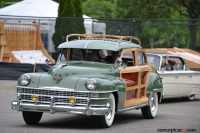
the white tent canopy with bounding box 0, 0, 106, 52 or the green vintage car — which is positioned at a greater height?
Result: the white tent canopy with bounding box 0, 0, 106, 52

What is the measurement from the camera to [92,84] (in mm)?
12742

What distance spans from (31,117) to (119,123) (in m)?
1.89

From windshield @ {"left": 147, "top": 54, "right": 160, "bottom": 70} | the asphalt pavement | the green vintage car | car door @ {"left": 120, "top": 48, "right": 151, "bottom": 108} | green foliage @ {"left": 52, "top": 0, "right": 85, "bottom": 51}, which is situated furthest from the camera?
green foliage @ {"left": 52, "top": 0, "right": 85, "bottom": 51}

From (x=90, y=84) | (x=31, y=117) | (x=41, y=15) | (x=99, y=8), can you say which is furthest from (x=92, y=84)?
(x=99, y=8)

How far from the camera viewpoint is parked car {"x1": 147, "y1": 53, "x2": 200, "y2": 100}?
19.8m

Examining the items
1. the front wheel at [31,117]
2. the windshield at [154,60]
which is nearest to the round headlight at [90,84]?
the front wheel at [31,117]

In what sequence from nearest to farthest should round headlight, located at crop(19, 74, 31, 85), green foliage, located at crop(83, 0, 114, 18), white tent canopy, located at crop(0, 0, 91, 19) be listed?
1. round headlight, located at crop(19, 74, 31, 85)
2. white tent canopy, located at crop(0, 0, 91, 19)
3. green foliage, located at crop(83, 0, 114, 18)

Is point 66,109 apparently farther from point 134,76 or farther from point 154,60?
point 154,60

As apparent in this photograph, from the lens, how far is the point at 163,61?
2002 cm

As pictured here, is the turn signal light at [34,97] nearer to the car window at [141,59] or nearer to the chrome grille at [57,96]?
the chrome grille at [57,96]

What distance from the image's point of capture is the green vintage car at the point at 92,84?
1277 cm

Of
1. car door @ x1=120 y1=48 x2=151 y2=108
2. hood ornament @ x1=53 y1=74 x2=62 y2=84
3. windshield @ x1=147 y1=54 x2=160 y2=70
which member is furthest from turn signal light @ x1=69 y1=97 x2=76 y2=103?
windshield @ x1=147 y1=54 x2=160 y2=70

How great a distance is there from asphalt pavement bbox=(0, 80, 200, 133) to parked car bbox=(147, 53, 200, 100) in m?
1.34

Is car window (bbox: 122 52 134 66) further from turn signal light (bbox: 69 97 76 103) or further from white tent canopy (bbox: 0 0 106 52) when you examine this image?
white tent canopy (bbox: 0 0 106 52)
